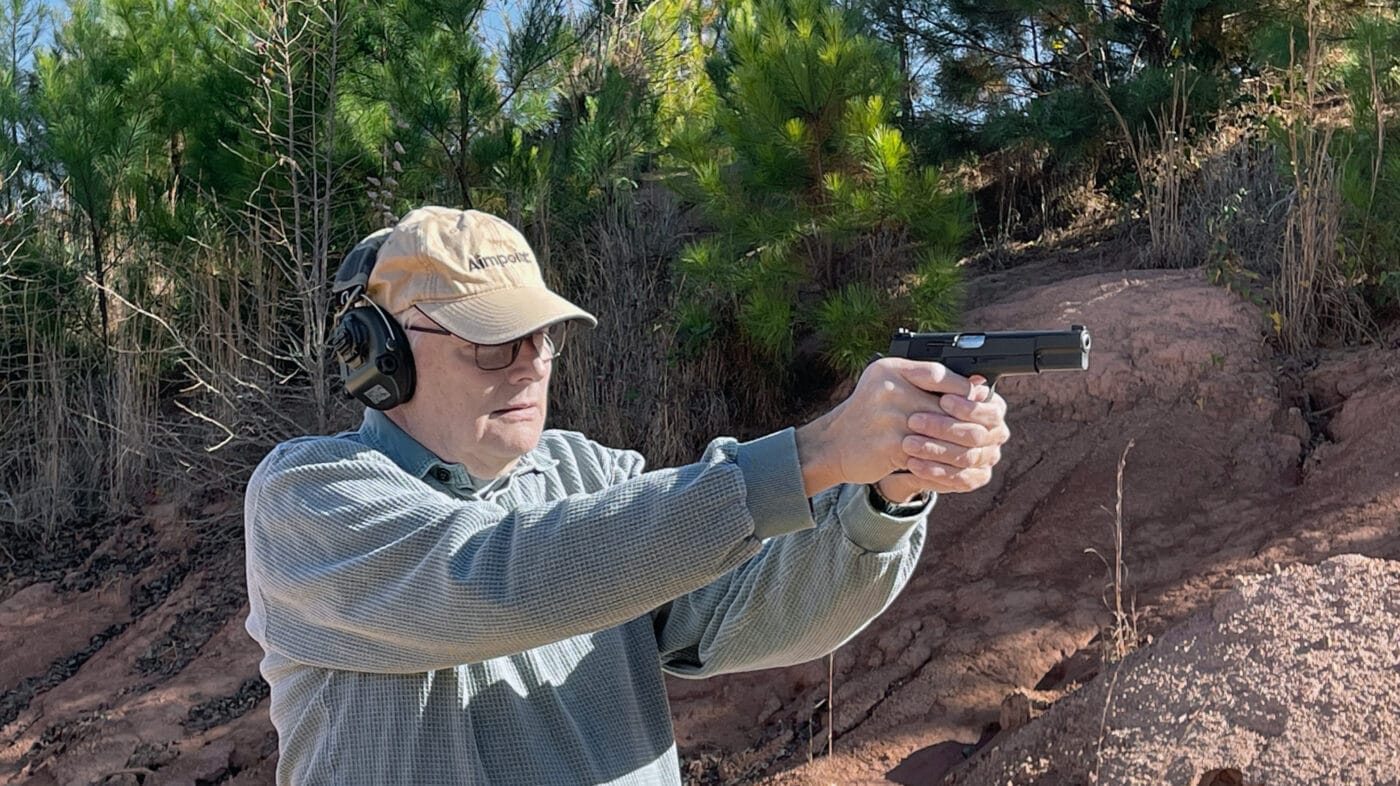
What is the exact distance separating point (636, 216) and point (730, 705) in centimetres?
292

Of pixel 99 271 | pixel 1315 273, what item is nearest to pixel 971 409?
pixel 1315 273

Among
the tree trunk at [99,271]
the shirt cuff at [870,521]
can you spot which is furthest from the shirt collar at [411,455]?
the tree trunk at [99,271]

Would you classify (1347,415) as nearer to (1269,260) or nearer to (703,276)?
(1269,260)

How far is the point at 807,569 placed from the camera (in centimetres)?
212

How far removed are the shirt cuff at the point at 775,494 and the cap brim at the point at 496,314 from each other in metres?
0.52

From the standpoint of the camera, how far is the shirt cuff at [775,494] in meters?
1.69

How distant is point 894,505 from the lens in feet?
6.45

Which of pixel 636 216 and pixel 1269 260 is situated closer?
pixel 1269 260

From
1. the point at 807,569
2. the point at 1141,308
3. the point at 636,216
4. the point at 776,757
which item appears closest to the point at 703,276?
the point at 636,216

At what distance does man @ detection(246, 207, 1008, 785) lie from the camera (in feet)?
5.64

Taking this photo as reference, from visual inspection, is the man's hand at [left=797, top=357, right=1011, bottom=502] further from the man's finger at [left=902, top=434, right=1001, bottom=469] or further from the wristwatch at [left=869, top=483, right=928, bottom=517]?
the wristwatch at [left=869, top=483, right=928, bottom=517]

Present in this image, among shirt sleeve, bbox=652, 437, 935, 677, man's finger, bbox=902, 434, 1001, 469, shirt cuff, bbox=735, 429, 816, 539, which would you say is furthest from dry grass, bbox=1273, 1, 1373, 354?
shirt cuff, bbox=735, 429, 816, 539

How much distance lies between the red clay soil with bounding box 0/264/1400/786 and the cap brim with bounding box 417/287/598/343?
2.05 metres

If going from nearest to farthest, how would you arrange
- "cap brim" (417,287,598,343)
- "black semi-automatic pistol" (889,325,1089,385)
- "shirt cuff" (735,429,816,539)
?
1. "shirt cuff" (735,429,816,539)
2. "black semi-automatic pistol" (889,325,1089,385)
3. "cap brim" (417,287,598,343)
